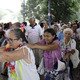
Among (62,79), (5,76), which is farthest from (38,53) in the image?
(62,79)

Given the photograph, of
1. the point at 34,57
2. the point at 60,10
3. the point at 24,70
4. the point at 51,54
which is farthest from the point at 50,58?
the point at 60,10

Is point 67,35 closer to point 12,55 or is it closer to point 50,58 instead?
point 50,58

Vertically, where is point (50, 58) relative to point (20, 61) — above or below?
below

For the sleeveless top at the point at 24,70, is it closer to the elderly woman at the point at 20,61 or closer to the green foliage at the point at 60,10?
the elderly woman at the point at 20,61

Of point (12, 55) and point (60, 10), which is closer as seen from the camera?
point (12, 55)

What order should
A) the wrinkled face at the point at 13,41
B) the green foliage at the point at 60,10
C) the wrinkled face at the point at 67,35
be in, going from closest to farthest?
the wrinkled face at the point at 13,41
the wrinkled face at the point at 67,35
the green foliage at the point at 60,10

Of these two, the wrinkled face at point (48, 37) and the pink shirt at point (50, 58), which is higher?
the wrinkled face at point (48, 37)

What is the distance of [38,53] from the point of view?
548 cm

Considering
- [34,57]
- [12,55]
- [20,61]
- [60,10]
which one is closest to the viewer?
[12,55]

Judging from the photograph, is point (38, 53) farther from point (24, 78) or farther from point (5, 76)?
point (24, 78)

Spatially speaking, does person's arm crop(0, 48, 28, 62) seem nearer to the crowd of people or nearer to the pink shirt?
the crowd of people

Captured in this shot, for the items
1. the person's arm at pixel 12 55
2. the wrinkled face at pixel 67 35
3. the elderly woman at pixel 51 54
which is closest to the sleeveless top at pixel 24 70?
the person's arm at pixel 12 55

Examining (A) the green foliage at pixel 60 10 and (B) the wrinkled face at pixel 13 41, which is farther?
(A) the green foliage at pixel 60 10

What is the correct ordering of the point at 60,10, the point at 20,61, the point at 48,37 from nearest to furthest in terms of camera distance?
1. the point at 20,61
2. the point at 48,37
3. the point at 60,10
